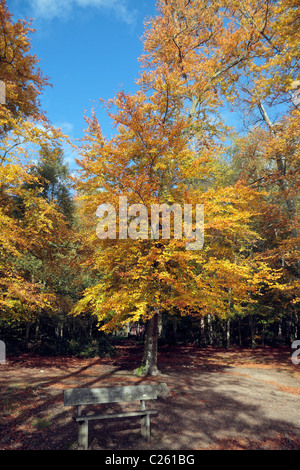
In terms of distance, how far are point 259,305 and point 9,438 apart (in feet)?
55.6

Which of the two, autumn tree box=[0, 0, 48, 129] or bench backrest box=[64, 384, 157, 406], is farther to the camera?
autumn tree box=[0, 0, 48, 129]

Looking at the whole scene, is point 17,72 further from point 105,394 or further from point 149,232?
point 105,394

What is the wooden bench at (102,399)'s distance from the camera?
410 centimetres

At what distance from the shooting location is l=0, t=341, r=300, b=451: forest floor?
448cm

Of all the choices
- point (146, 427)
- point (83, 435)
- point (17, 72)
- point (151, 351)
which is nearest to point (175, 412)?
point (146, 427)

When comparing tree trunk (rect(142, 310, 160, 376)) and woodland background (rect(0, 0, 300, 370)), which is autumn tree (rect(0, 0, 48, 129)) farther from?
tree trunk (rect(142, 310, 160, 376))

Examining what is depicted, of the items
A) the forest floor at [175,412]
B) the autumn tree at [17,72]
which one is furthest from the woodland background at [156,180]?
the forest floor at [175,412]

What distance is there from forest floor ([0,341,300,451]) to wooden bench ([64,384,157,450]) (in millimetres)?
294

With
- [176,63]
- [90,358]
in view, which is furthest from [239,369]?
[176,63]

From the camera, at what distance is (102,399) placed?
4344 millimetres

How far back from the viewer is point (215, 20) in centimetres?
1316

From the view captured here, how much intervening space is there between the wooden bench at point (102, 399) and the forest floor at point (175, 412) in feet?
0.96

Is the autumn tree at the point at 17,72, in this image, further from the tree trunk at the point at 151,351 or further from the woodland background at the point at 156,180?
the tree trunk at the point at 151,351

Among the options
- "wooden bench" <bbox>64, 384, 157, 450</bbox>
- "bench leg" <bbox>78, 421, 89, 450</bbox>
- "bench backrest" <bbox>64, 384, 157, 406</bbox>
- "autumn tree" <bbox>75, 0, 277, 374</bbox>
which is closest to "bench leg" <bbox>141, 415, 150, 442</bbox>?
"wooden bench" <bbox>64, 384, 157, 450</bbox>
